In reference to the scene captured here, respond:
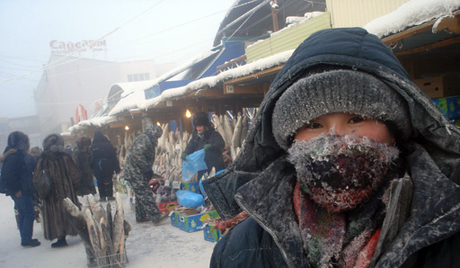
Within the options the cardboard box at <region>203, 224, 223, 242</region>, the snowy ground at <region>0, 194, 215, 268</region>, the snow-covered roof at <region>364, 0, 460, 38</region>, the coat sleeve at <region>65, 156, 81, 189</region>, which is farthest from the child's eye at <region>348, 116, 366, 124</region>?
the coat sleeve at <region>65, 156, 81, 189</region>

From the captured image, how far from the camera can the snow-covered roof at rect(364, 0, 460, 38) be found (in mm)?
2426

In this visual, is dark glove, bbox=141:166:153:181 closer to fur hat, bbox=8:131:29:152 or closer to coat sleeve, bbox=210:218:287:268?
fur hat, bbox=8:131:29:152

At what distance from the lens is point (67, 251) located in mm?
5777

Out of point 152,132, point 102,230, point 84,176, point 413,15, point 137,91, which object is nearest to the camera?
point 413,15

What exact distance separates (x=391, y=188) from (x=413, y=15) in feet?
7.78

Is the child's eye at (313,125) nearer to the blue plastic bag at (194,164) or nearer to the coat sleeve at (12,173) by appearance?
the blue plastic bag at (194,164)

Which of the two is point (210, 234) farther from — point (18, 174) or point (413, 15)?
point (413, 15)

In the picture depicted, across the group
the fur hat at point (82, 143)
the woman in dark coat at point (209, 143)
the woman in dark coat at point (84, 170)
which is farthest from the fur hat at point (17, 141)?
the woman in dark coat at point (209, 143)

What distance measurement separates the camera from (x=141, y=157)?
6.62 metres

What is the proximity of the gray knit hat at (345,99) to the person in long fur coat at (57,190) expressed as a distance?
572 centimetres

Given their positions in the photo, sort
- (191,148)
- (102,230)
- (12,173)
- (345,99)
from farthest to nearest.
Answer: (191,148) → (12,173) → (102,230) → (345,99)

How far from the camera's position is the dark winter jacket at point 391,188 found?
31.2 inches

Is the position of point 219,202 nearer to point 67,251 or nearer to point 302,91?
point 302,91

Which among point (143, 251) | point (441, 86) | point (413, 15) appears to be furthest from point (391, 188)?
point (143, 251)
